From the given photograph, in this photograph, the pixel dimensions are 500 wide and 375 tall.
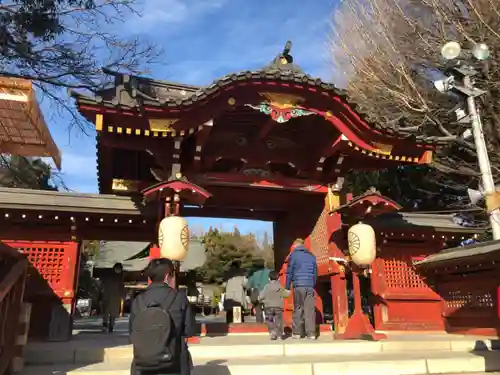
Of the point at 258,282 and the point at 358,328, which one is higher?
the point at 258,282

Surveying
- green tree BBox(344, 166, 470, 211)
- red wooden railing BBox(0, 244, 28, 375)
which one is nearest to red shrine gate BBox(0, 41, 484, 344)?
red wooden railing BBox(0, 244, 28, 375)

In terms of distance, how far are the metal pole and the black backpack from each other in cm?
640

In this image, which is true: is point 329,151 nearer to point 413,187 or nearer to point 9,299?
point 9,299

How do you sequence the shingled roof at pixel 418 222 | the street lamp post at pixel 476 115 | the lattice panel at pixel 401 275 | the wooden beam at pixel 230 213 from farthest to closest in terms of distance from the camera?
the wooden beam at pixel 230 213
the lattice panel at pixel 401 275
the shingled roof at pixel 418 222
the street lamp post at pixel 476 115

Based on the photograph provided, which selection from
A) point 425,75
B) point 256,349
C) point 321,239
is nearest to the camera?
point 256,349

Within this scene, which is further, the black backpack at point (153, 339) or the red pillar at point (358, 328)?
the red pillar at point (358, 328)

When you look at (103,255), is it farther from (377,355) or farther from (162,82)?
(377,355)

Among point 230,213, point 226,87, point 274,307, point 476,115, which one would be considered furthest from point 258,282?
point 476,115

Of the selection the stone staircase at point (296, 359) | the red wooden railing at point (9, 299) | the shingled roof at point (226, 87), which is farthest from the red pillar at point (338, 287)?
the red wooden railing at point (9, 299)

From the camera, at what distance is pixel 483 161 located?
8.00 m

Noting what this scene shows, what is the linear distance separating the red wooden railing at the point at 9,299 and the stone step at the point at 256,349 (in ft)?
2.45

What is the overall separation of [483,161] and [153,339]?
7231mm

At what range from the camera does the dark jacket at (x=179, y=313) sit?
3430 mm

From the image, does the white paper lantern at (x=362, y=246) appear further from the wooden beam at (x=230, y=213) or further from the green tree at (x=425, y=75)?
the green tree at (x=425, y=75)
